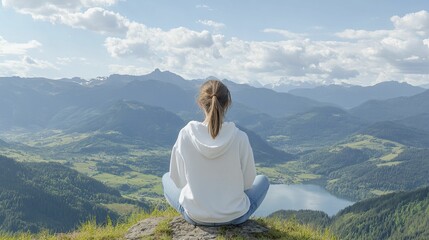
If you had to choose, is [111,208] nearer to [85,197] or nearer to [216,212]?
[85,197]

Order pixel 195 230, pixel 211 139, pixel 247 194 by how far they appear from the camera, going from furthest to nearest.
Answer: pixel 247 194, pixel 195 230, pixel 211 139

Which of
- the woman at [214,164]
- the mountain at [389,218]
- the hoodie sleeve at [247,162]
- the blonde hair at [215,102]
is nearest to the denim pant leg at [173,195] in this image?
the woman at [214,164]

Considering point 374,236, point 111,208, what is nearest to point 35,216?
point 111,208

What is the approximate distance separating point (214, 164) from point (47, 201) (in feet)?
586

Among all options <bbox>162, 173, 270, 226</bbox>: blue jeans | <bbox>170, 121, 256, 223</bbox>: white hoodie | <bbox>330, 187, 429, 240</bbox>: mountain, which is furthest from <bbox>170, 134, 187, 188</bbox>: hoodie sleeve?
<bbox>330, 187, 429, 240</bbox>: mountain

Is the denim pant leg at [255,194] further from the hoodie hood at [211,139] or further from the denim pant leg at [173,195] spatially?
the hoodie hood at [211,139]

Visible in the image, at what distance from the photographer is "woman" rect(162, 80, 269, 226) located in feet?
24.8

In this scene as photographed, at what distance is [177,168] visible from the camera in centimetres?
827

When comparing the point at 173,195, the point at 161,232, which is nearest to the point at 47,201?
the point at 173,195

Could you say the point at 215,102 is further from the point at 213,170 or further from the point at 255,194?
the point at 255,194

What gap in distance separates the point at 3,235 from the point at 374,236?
6538 inches

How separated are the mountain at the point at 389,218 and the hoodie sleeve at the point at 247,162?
15297cm

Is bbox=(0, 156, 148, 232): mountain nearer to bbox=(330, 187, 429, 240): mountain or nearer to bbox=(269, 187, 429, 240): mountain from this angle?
bbox=(269, 187, 429, 240): mountain

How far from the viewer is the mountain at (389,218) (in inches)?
6230
